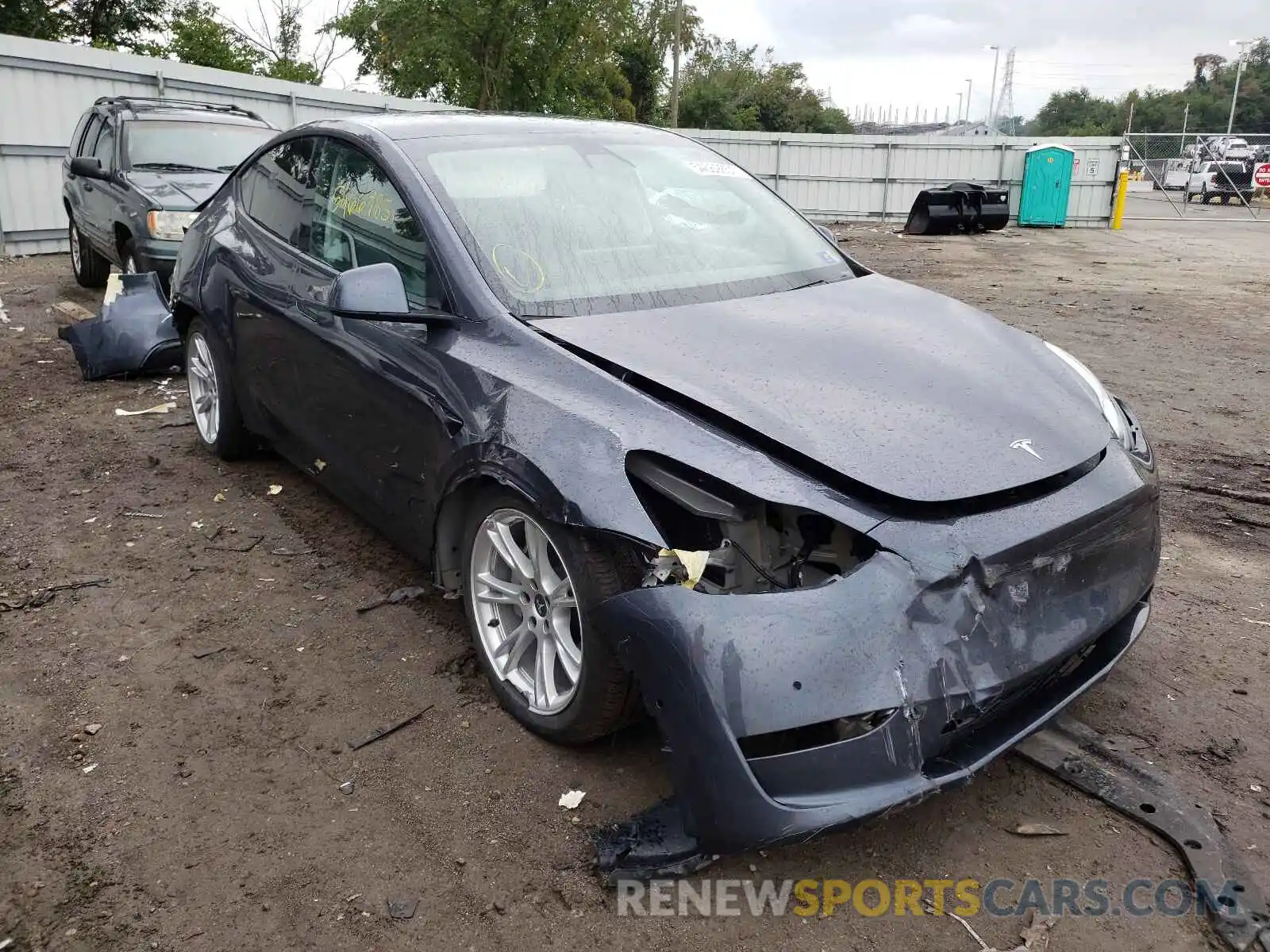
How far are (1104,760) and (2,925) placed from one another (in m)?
2.79

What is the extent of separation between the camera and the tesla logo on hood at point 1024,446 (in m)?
2.52

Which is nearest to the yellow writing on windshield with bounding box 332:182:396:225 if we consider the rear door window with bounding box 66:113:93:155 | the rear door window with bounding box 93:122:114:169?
the rear door window with bounding box 93:122:114:169

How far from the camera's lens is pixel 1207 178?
32594 millimetres

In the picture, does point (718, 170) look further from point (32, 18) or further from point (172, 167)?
point (32, 18)

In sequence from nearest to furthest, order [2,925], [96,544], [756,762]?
[756,762]
[2,925]
[96,544]

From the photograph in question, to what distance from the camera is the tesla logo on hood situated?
99.2 inches

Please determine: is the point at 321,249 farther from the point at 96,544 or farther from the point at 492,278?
the point at 96,544

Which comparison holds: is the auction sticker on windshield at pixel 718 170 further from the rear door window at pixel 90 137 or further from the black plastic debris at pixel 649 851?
the rear door window at pixel 90 137

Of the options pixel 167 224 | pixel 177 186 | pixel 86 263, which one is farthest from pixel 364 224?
pixel 86 263

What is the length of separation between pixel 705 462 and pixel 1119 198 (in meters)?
24.9

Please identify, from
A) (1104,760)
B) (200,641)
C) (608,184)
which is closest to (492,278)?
(608,184)

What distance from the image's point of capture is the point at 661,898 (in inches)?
89.4

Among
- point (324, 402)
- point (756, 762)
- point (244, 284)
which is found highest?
point (244, 284)

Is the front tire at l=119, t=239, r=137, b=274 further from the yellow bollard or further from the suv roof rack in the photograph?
the yellow bollard
